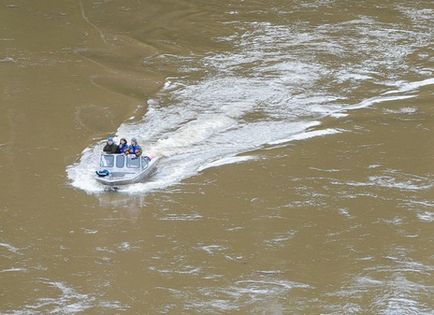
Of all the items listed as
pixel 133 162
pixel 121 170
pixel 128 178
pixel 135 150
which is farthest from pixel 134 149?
pixel 128 178

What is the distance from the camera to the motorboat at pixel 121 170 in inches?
1061

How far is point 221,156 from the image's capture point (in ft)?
97.7

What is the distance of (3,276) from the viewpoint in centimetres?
2180

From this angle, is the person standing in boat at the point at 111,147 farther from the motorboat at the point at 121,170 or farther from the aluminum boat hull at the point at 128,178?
the aluminum boat hull at the point at 128,178

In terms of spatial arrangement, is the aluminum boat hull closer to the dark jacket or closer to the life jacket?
the life jacket

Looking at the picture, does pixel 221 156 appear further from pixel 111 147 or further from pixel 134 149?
pixel 111 147

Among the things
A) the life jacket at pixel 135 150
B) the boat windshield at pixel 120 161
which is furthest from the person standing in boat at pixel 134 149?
the boat windshield at pixel 120 161

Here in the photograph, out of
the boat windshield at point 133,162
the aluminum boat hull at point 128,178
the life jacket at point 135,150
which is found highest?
the life jacket at point 135,150

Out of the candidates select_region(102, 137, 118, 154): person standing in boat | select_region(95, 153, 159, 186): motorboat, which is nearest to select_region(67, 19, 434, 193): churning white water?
select_region(95, 153, 159, 186): motorboat

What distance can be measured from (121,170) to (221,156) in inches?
157

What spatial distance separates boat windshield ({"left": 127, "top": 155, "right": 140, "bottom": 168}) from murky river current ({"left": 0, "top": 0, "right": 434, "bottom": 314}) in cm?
73

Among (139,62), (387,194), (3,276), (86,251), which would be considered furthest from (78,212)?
(139,62)

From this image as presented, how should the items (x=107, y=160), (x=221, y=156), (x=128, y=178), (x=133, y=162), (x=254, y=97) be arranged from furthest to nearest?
(x=254, y=97) < (x=221, y=156) < (x=133, y=162) < (x=107, y=160) < (x=128, y=178)

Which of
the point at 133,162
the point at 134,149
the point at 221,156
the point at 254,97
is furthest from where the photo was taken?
the point at 254,97
